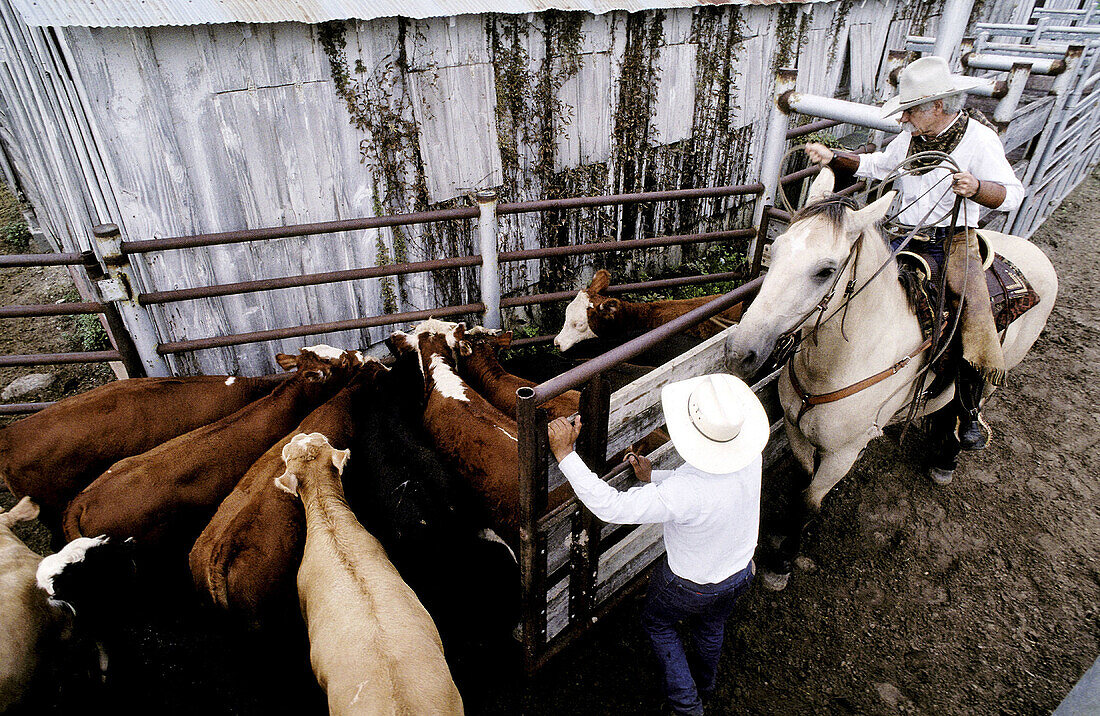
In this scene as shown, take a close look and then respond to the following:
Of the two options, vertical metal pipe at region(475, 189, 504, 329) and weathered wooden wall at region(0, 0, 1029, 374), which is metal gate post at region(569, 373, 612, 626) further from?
weathered wooden wall at region(0, 0, 1029, 374)

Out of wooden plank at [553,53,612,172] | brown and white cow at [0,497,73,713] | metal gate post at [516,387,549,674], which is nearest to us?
metal gate post at [516,387,549,674]

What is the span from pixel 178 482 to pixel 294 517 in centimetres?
77

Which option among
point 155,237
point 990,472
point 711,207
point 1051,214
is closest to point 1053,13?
point 1051,214

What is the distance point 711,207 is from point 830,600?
208 inches

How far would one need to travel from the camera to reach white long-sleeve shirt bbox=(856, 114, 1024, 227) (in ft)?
11.8

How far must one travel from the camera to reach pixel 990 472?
199 inches

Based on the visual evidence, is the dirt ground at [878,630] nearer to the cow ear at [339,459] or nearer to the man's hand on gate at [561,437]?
the cow ear at [339,459]

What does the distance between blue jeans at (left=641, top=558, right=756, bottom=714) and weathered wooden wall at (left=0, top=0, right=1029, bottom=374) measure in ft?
12.4

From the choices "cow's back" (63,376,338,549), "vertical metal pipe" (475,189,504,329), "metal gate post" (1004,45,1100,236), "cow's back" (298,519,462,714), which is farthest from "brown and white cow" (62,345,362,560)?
"metal gate post" (1004,45,1100,236)

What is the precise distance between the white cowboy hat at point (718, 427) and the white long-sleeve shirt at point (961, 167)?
1.75 metres

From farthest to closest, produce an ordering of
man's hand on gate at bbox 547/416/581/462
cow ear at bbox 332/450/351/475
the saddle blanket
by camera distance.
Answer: the saddle blanket < cow ear at bbox 332/450/351/475 < man's hand on gate at bbox 547/416/581/462

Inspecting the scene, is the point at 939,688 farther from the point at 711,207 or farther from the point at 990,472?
the point at 711,207

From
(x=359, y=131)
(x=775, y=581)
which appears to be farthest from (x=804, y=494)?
(x=359, y=131)

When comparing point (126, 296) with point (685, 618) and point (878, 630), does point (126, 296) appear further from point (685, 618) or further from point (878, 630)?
point (878, 630)
